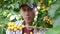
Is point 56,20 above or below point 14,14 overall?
above

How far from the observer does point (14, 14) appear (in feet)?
9.79

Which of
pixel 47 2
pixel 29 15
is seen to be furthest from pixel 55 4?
pixel 29 15

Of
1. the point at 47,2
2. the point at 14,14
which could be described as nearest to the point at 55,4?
the point at 47,2

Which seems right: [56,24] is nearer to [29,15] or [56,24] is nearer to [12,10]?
[29,15]

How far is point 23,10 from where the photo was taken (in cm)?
203

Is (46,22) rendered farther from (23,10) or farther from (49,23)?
(23,10)

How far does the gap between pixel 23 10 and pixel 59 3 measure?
1361 millimetres

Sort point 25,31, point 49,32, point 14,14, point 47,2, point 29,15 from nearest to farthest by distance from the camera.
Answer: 1. point 49,32
2. point 47,2
3. point 25,31
4. point 29,15
5. point 14,14

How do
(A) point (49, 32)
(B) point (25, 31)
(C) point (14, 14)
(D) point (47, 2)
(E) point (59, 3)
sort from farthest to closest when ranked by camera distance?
(C) point (14, 14)
(B) point (25, 31)
(D) point (47, 2)
(E) point (59, 3)
(A) point (49, 32)

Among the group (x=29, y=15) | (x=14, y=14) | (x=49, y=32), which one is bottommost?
(x=14, y=14)

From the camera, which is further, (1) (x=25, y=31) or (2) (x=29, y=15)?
(2) (x=29, y=15)

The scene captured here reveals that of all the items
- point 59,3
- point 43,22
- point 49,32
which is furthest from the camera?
point 43,22

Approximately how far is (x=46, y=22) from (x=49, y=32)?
0.74 m

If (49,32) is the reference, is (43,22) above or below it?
below
